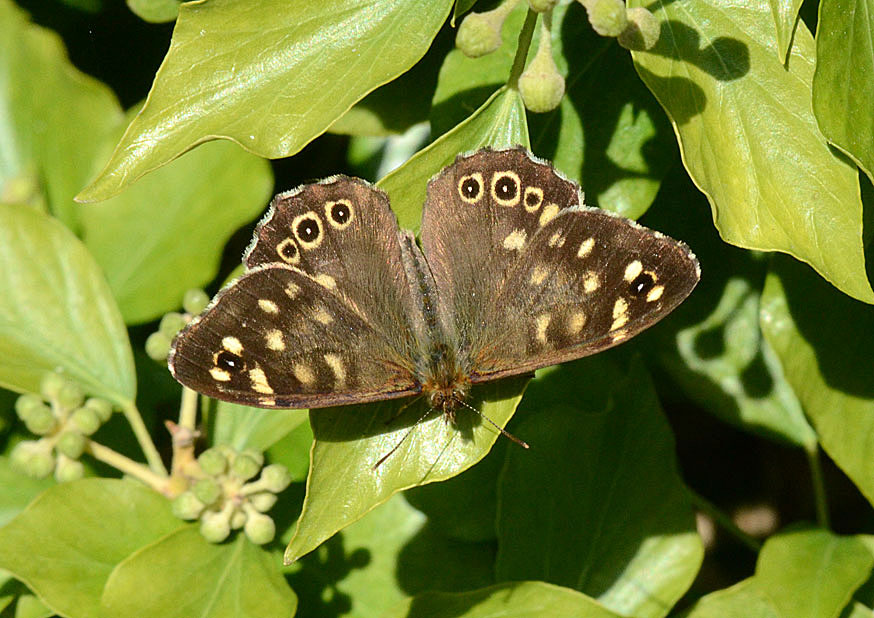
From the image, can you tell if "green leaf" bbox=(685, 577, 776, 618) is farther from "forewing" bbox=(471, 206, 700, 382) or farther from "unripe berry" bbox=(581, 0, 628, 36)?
"unripe berry" bbox=(581, 0, 628, 36)

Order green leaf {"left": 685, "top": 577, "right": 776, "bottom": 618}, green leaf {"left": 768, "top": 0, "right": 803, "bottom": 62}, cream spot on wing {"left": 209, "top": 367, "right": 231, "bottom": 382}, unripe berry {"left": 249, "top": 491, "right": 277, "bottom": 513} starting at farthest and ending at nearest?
green leaf {"left": 685, "top": 577, "right": 776, "bottom": 618} < unripe berry {"left": 249, "top": 491, "right": 277, "bottom": 513} < cream spot on wing {"left": 209, "top": 367, "right": 231, "bottom": 382} < green leaf {"left": 768, "top": 0, "right": 803, "bottom": 62}

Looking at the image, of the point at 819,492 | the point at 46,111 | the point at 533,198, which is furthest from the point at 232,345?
the point at 819,492

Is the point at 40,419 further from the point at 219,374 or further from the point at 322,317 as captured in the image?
the point at 322,317

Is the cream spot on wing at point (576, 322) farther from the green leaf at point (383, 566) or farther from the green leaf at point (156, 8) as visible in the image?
the green leaf at point (156, 8)

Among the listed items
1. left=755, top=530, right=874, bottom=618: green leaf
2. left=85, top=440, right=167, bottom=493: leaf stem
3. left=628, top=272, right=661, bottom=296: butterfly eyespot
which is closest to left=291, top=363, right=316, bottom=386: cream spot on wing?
left=85, top=440, right=167, bottom=493: leaf stem

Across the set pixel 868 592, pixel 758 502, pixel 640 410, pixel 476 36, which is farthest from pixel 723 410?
pixel 476 36
